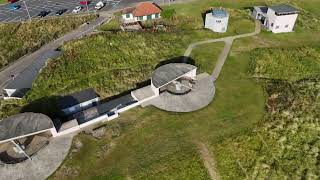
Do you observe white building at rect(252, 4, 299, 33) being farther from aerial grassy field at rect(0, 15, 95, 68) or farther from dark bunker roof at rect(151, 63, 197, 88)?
aerial grassy field at rect(0, 15, 95, 68)

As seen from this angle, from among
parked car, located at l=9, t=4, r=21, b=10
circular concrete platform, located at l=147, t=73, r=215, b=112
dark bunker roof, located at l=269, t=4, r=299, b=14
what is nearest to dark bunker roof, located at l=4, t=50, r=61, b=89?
circular concrete platform, located at l=147, t=73, r=215, b=112

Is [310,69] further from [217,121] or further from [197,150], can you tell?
[197,150]

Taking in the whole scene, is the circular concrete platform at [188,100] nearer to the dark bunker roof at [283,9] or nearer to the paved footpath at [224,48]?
the paved footpath at [224,48]

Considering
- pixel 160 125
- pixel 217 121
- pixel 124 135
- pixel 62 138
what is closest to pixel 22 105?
pixel 62 138

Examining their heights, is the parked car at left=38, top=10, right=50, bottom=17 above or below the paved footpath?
above

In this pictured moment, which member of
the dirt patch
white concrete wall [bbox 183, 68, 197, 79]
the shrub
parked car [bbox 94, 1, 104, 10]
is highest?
parked car [bbox 94, 1, 104, 10]

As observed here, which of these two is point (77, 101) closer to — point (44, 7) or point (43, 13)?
point (43, 13)

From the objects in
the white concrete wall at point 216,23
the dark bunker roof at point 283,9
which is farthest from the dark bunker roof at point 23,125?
the dark bunker roof at point 283,9
